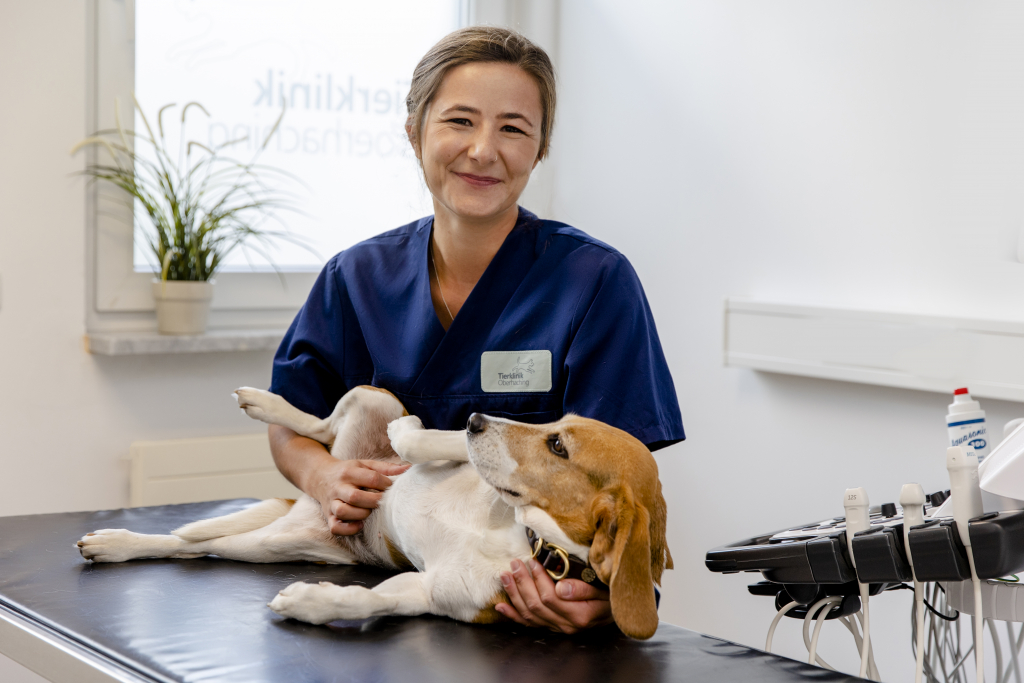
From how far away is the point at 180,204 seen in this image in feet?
8.82

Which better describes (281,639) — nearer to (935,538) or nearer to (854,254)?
(935,538)

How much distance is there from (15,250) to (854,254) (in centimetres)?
220

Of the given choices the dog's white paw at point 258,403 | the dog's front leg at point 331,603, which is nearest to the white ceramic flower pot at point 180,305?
the dog's white paw at point 258,403

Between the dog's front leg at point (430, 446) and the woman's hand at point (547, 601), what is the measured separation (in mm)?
220

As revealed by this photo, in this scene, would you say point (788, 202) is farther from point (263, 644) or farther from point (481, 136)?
point (263, 644)

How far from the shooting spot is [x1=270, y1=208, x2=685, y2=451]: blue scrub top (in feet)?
4.88

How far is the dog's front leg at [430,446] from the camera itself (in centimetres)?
140

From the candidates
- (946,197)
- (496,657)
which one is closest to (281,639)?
(496,657)

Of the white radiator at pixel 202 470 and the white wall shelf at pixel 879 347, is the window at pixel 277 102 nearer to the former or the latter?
the white radiator at pixel 202 470

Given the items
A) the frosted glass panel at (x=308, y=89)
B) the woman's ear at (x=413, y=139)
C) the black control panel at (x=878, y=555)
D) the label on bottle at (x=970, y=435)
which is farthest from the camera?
the frosted glass panel at (x=308, y=89)

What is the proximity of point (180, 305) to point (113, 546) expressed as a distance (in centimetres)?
126

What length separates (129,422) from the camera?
270 centimetres

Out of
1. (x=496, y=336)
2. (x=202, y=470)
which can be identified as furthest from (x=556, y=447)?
(x=202, y=470)

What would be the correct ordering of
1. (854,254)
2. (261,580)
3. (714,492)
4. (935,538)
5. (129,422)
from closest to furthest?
(935,538)
(261,580)
(854,254)
(129,422)
(714,492)
